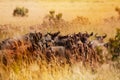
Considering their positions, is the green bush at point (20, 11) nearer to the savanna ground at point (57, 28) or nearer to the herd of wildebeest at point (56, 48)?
the savanna ground at point (57, 28)

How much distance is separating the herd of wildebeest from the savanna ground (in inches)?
5.7

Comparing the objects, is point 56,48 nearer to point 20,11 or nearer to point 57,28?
point 57,28

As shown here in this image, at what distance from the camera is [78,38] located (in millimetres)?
6832

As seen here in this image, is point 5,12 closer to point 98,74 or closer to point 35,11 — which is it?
point 35,11

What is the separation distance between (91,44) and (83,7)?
6.83 meters

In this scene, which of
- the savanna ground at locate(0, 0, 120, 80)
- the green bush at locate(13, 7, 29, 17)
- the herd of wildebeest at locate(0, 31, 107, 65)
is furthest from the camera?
the green bush at locate(13, 7, 29, 17)

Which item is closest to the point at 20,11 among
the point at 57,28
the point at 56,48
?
the point at 57,28

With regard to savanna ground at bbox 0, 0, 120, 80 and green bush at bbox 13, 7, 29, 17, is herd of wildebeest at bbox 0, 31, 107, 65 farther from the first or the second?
green bush at bbox 13, 7, 29, 17

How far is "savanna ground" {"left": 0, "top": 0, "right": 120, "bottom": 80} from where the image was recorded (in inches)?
243

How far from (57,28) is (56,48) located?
11.5ft

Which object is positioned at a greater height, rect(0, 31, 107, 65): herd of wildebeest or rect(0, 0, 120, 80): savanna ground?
rect(0, 31, 107, 65): herd of wildebeest

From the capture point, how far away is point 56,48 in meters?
6.60

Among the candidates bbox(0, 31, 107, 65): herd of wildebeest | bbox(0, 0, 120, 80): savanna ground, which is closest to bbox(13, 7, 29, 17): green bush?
bbox(0, 0, 120, 80): savanna ground

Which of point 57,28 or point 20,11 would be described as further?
point 20,11
